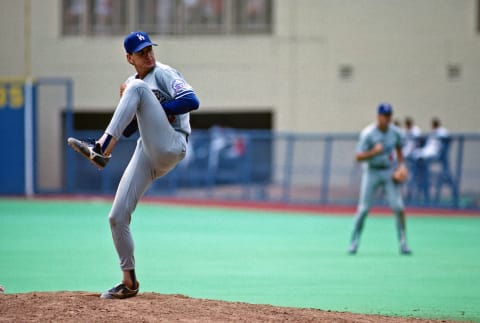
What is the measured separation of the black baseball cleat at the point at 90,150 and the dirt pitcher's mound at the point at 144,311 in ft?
Answer: 4.19

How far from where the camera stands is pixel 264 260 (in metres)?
14.2

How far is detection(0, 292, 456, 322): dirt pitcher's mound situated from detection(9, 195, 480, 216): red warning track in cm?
1610

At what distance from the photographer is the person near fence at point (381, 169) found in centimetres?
1522

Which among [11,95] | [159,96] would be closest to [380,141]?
[159,96]

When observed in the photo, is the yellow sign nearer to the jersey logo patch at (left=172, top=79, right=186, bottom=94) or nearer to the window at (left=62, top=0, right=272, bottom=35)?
the window at (left=62, top=0, right=272, bottom=35)

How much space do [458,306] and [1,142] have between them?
2105cm

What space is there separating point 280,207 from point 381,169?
11.0 metres

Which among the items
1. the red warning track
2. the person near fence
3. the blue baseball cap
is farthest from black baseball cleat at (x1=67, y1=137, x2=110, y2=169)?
the red warning track

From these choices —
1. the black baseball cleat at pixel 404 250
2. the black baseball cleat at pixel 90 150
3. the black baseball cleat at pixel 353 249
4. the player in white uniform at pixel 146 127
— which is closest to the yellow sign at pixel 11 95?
the black baseball cleat at pixel 353 249

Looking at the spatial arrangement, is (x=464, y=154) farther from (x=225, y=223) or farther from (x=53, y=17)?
(x=53, y=17)

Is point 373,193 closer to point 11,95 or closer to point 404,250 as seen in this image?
point 404,250

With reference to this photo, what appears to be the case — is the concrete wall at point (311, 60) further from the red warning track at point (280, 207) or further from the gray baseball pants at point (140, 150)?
the gray baseball pants at point (140, 150)

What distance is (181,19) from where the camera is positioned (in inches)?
1227

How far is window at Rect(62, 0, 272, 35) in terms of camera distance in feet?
102
